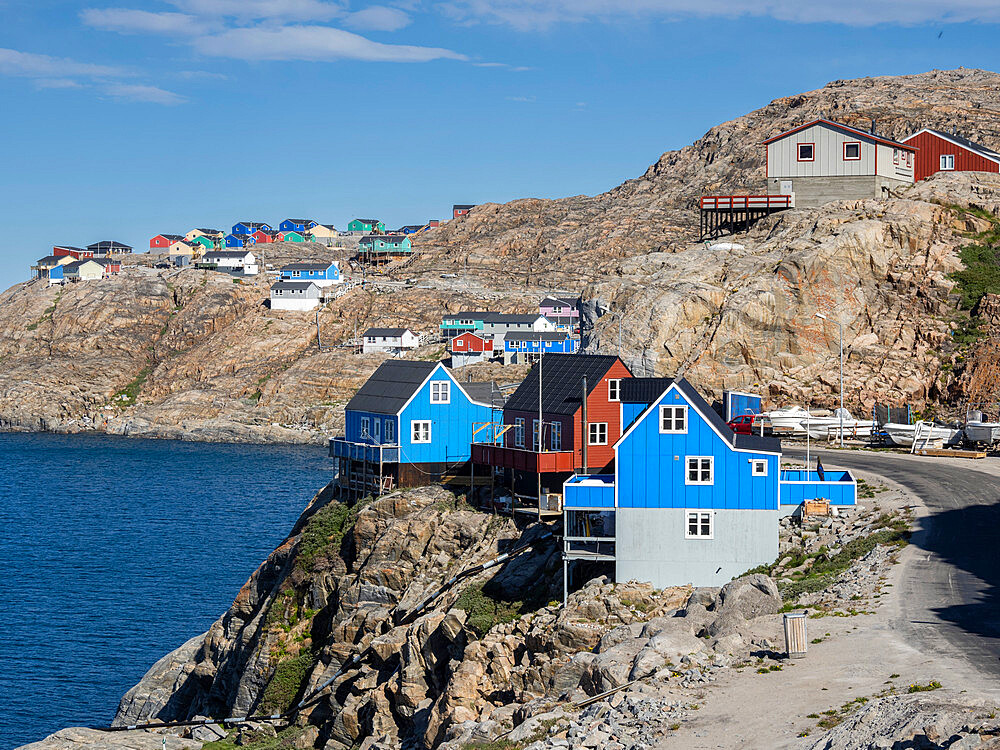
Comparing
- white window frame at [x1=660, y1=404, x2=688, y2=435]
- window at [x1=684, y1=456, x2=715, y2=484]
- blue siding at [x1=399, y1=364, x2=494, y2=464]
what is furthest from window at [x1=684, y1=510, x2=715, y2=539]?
blue siding at [x1=399, y1=364, x2=494, y2=464]

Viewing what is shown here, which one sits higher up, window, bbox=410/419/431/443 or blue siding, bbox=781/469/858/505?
window, bbox=410/419/431/443

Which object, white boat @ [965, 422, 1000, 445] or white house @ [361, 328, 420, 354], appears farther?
white house @ [361, 328, 420, 354]

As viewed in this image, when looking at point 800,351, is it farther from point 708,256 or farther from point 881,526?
point 881,526

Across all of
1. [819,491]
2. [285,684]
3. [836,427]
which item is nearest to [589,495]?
[819,491]

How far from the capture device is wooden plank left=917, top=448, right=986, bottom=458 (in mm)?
54812

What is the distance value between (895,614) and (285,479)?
10735 cm

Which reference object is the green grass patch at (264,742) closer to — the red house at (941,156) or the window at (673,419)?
the window at (673,419)

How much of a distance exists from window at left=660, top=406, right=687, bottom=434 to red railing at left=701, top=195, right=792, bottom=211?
2038 inches

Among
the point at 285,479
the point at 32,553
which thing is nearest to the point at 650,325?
the point at 32,553

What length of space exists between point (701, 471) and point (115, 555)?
220ft

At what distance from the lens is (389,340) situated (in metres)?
185

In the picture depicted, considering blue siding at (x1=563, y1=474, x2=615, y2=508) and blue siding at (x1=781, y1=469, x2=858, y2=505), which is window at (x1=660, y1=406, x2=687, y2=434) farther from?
blue siding at (x1=781, y1=469, x2=858, y2=505)

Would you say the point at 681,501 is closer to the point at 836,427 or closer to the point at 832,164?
the point at 836,427

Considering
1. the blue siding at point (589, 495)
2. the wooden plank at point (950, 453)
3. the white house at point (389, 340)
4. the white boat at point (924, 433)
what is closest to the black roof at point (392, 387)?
the blue siding at point (589, 495)
